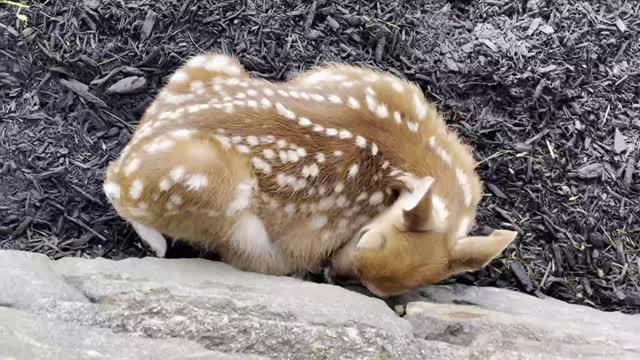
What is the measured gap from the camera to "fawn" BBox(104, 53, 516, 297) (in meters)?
3.24

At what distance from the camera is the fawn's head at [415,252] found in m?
3.17

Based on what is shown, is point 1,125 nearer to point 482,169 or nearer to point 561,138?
point 482,169

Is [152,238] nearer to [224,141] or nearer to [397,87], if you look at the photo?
[224,141]

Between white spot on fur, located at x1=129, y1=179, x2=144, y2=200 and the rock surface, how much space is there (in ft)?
0.90

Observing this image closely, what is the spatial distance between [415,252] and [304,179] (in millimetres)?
552

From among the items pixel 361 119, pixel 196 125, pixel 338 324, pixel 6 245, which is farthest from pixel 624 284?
pixel 6 245

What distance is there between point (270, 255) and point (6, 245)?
1.20m

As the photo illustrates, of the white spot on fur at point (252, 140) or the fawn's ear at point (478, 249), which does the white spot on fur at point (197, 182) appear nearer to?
the white spot on fur at point (252, 140)

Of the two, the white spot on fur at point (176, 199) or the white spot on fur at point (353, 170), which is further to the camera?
the white spot on fur at point (353, 170)

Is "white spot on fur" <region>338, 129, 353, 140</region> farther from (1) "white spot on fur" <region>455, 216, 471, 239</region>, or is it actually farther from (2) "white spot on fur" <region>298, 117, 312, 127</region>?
(1) "white spot on fur" <region>455, 216, 471, 239</region>

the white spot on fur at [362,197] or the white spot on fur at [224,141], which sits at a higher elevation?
the white spot on fur at [224,141]

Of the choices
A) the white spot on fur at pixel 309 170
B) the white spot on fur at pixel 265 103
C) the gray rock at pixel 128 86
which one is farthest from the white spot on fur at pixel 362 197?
the gray rock at pixel 128 86

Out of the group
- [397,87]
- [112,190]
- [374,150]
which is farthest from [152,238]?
[397,87]

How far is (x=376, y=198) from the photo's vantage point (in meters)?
3.53
